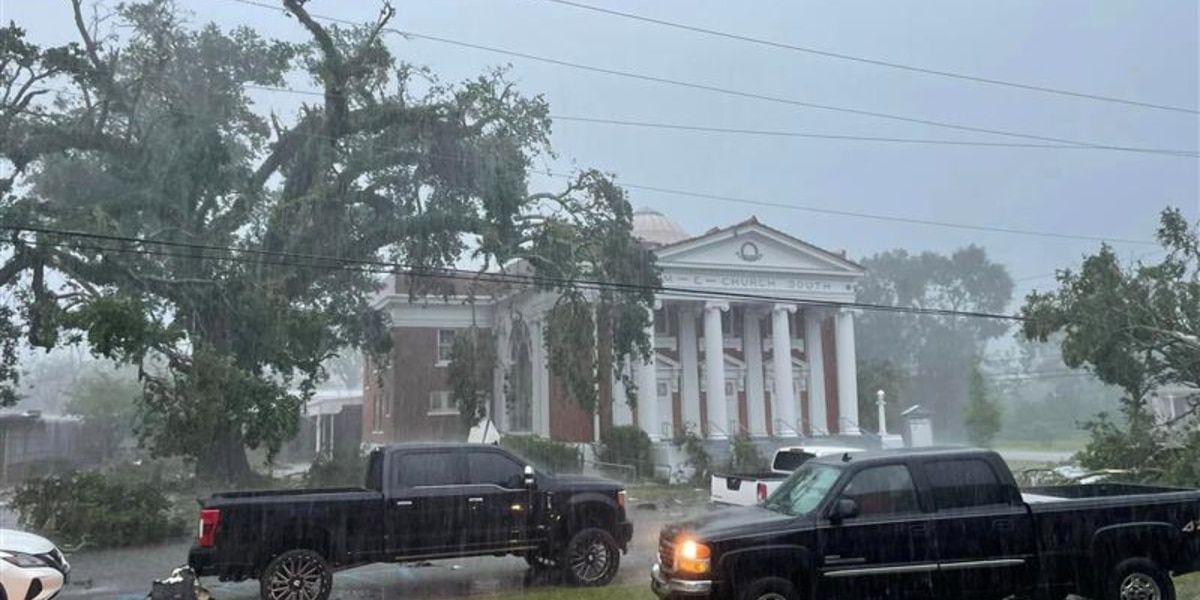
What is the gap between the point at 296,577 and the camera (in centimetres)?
1066

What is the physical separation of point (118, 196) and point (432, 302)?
792 inches

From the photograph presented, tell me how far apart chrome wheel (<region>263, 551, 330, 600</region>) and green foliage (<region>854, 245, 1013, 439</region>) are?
81.6m

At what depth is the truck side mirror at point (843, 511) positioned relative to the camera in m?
8.62

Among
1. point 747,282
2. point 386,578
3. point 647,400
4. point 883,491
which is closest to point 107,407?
point 647,400

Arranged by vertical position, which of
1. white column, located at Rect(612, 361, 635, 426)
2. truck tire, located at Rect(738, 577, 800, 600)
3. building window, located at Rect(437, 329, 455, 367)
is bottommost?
truck tire, located at Rect(738, 577, 800, 600)

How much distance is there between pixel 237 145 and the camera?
103 ft

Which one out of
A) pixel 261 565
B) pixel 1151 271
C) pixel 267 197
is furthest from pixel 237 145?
pixel 1151 271

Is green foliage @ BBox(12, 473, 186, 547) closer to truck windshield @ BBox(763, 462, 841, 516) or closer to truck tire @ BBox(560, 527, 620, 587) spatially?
truck tire @ BBox(560, 527, 620, 587)

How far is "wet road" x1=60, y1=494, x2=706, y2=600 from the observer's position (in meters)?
12.1

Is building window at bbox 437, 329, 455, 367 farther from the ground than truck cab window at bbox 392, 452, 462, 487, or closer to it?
farther from the ground

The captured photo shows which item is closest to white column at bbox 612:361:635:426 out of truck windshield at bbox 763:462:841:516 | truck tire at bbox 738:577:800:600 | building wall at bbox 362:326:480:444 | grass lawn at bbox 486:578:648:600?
building wall at bbox 362:326:480:444

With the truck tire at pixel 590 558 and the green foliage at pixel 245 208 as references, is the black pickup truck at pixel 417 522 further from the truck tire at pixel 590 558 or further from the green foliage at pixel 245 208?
the green foliage at pixel 245 208

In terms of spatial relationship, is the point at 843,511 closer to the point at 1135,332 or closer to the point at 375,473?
the point at 375,473

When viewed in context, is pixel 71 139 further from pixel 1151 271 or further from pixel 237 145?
pixel 1151 271
